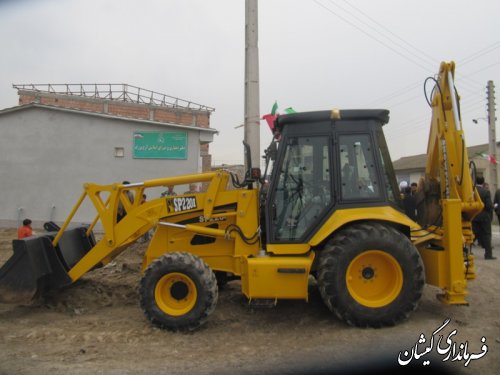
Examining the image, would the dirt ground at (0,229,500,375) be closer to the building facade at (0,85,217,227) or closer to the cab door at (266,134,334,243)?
the cab door at (266,134,334,243)

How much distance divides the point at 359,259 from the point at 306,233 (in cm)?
65

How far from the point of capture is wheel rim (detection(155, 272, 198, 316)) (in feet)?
16.3

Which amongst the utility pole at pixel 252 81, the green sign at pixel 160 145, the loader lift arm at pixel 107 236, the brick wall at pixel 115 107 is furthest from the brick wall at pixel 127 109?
the loader lift arm at pixel 107 236

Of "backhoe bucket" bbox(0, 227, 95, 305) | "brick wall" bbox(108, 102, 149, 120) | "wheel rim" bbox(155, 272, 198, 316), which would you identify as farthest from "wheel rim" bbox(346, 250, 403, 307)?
"brick wall" bbox(108, 102, 149, 120)

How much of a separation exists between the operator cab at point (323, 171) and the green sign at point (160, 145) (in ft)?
32.9

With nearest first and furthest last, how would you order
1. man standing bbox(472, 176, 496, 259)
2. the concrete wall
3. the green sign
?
man standing bbox(472, 176, 496, 259), the concrete wall, the green sign

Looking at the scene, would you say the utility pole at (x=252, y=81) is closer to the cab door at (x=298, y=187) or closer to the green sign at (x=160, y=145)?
the cab door at (x=298, y=187)

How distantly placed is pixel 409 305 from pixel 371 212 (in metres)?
1.07

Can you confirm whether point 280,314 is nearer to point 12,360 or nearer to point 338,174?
point 338,174

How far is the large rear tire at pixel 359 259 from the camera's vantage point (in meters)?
4.70

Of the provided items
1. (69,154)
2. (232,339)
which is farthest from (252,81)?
(69,154)

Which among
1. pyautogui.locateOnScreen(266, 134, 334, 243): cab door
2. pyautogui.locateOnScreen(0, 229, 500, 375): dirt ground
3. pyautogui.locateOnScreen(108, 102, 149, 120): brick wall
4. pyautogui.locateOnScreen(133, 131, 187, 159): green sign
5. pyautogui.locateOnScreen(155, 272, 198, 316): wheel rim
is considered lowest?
pyautogui.locateOnScreen(0, 229, 500, 375): dirt ground

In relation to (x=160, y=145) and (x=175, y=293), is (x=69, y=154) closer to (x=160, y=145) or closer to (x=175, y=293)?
(x=160, y=145)

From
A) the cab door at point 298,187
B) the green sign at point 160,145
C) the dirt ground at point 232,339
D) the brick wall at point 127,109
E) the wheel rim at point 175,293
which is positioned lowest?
the dirt ground at point 232,339
